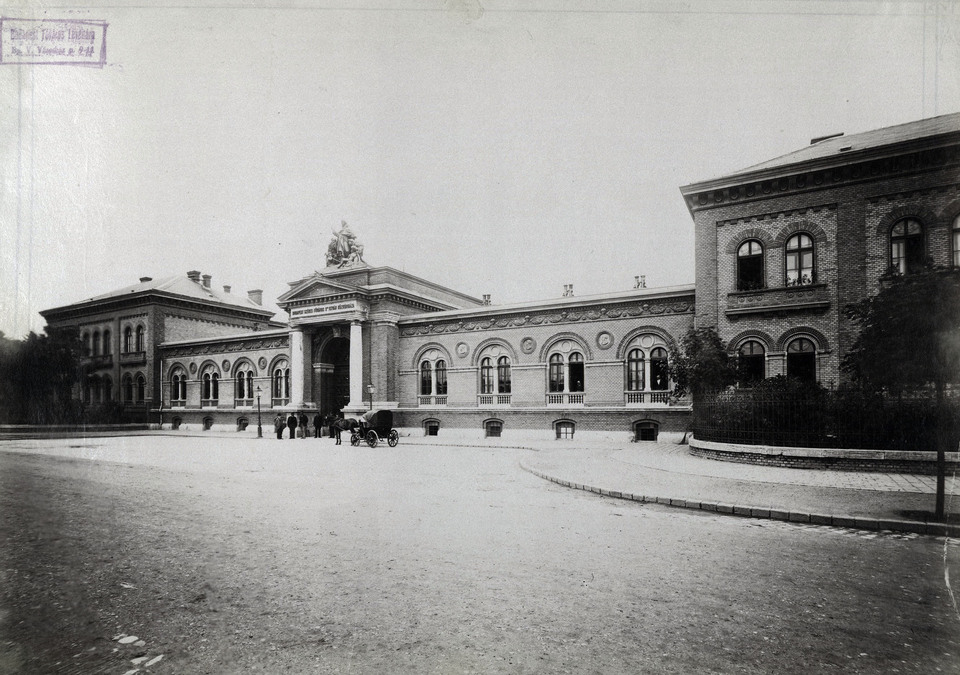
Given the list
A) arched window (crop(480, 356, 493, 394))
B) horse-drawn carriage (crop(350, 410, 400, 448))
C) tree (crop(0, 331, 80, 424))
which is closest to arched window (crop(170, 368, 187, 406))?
horse-drawn carriage (crop(350, 410, 400, 448))

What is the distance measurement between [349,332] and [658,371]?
17931 mm

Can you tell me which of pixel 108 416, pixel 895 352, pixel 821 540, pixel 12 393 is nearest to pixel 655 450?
pixel 895 352

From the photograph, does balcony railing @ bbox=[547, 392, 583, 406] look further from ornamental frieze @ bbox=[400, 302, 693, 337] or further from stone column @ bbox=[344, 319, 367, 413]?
stone column @ bbox=[344, 319, 367, 413]

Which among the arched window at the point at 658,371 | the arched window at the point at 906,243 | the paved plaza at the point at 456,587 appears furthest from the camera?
the arched window at the point at 658,371

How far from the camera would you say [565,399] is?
26172 mm

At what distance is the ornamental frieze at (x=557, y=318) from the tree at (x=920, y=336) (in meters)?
→ 14.0

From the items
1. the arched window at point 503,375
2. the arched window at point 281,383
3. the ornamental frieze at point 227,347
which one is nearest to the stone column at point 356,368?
the arched window at point 503,375

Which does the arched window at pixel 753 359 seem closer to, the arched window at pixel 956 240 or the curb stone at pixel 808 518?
the arched window at pixel 956 240

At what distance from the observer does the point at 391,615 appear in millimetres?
4648

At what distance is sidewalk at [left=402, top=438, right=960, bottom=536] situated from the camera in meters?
8.39

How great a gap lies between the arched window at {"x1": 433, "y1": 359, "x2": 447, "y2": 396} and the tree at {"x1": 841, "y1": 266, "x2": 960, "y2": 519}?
2210cm

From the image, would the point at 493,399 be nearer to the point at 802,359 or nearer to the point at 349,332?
the point at 349,332

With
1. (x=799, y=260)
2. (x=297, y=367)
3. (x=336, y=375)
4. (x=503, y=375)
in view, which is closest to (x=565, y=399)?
(x=503, y=375)

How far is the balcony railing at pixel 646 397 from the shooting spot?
77.9 feet
